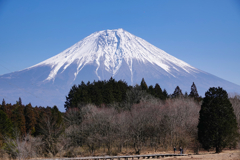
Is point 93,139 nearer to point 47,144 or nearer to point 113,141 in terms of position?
point 113,141

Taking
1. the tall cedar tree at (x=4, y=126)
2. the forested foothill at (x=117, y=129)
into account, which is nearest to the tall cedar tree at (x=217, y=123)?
the forested foothill at (x=117, y=129)

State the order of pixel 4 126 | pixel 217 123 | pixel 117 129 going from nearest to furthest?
pixel 217 123, pixel 4 126, pixel 117 129

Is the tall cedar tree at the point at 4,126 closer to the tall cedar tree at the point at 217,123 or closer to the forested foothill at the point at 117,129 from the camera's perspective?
the forested foothill at the point at 117,129

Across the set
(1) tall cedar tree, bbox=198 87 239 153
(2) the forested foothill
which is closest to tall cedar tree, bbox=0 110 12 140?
(2) the forested foothill

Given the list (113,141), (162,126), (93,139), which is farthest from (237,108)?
(93,139)

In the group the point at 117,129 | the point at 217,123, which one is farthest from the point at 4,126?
the point at 217,123

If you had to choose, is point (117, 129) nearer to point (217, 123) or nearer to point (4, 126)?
point (4, 126)

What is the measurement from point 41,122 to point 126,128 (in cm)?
1332

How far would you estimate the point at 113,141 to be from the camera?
45.8 m

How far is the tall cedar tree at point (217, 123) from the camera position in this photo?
3103 centimetres

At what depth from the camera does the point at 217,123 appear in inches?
1228

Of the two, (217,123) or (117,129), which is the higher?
(217,123)

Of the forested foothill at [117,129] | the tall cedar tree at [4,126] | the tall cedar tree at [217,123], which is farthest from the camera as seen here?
the tall cedar tree at [4,126]

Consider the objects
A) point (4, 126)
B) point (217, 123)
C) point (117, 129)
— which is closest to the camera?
point (217, 123)
